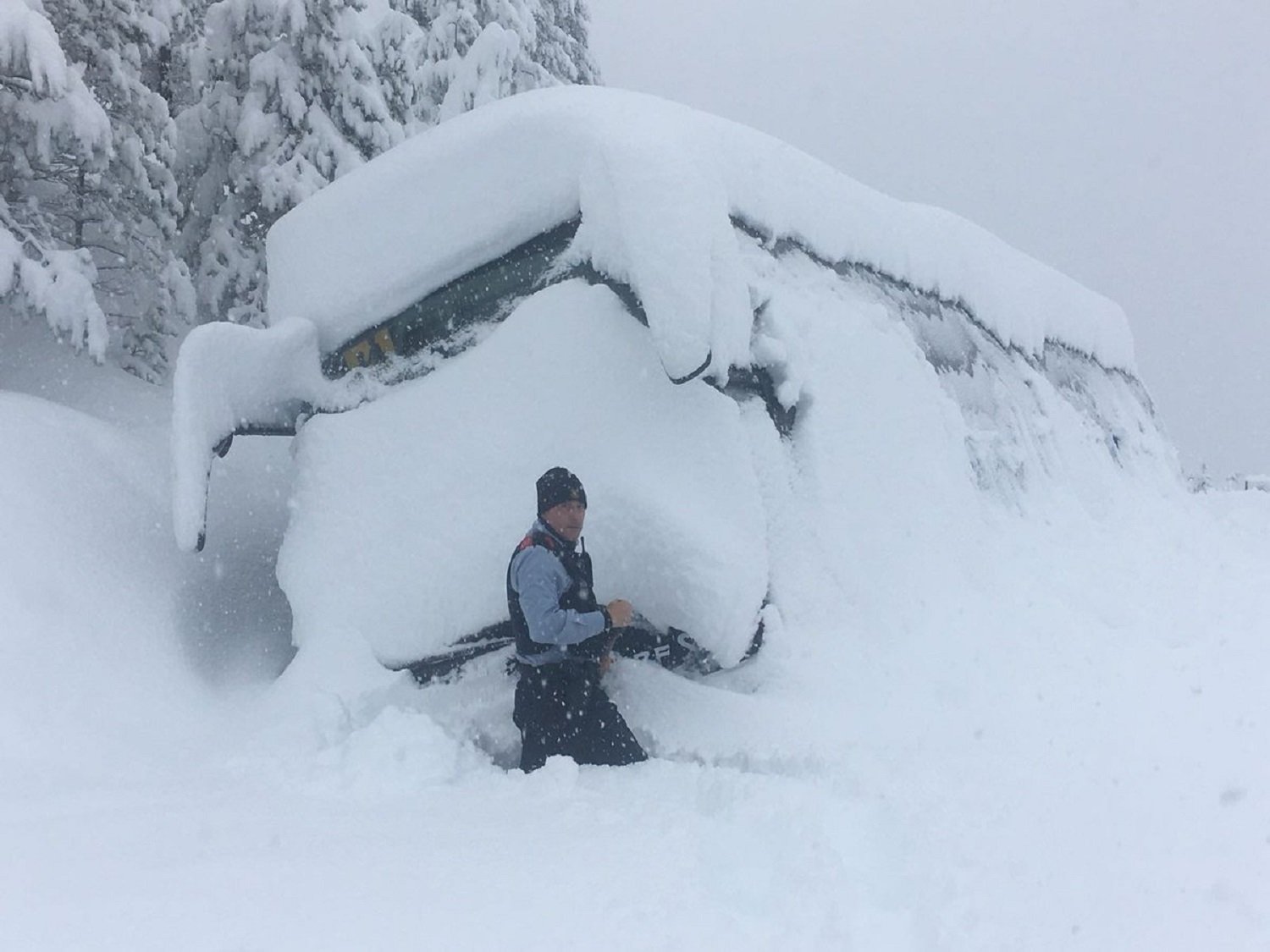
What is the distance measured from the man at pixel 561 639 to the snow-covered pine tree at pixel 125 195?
7302 millimetres

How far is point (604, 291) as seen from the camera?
157 inches

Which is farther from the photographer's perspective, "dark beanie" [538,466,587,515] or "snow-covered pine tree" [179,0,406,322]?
"snow-covered pine tree" [179,0,406,322]

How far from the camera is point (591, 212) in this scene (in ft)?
12.8

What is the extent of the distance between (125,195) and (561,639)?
28.3 ft

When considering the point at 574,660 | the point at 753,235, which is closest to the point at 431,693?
the point at 574,660

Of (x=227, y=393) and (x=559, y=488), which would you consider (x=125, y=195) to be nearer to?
(x=227, y=393)

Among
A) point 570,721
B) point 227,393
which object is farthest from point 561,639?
point 227,393

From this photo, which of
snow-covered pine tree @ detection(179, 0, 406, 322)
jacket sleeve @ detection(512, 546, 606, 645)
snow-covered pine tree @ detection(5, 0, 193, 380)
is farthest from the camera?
snow-covered pine tree @ detection(179, 0, 406, 322)

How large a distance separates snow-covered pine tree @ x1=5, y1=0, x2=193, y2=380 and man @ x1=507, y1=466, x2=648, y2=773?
287 inches

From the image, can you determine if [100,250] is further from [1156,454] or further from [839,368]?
[1156,454]

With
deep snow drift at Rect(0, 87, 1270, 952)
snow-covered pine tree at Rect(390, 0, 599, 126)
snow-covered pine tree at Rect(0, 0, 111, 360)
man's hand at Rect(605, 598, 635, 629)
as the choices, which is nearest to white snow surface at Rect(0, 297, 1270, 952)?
deep snow drift at Rect(0, 87, 1270, 952)

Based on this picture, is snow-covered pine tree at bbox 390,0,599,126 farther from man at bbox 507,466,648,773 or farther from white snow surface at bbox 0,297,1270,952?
man at bbox 507,466,648,773

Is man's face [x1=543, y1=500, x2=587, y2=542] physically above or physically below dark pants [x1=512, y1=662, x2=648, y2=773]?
above

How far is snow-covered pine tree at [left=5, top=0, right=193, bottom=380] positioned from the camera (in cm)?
966
